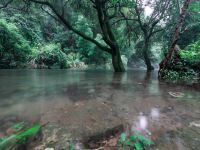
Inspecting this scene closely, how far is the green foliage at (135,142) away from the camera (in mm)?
1130

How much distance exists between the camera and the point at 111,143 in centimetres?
121

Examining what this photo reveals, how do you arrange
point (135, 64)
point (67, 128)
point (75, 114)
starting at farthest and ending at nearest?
point (135, 64)
point (75, 114)
point (67, 128)

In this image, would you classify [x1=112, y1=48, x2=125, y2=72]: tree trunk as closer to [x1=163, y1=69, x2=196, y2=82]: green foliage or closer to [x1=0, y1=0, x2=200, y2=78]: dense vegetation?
[x1=0, y1=0, x2=200, y2=78]: dense vegetation

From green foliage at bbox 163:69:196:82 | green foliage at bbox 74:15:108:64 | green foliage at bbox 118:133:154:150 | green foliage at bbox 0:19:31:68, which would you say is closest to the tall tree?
green foliage at bbox 0:19:31:68

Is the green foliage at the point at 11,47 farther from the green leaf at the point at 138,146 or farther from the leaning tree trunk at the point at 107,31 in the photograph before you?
the green leaf at the point at 138,146

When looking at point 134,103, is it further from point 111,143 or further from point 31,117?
point 31,117

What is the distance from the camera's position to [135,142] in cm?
119

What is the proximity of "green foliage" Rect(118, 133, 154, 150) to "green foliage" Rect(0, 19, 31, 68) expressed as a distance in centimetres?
1147

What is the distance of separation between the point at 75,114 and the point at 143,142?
871mm

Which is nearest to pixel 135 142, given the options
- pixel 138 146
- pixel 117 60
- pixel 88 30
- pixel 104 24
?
pixel 138 146

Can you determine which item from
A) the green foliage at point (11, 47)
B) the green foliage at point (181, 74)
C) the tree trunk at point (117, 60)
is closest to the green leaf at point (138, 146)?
the green foliage at point (181, 74)

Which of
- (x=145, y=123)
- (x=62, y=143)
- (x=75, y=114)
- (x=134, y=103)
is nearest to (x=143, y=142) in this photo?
(x=145, y=123)

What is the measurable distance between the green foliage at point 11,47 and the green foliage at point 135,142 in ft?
37.6

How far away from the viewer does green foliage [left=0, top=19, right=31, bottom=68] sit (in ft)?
34.8
